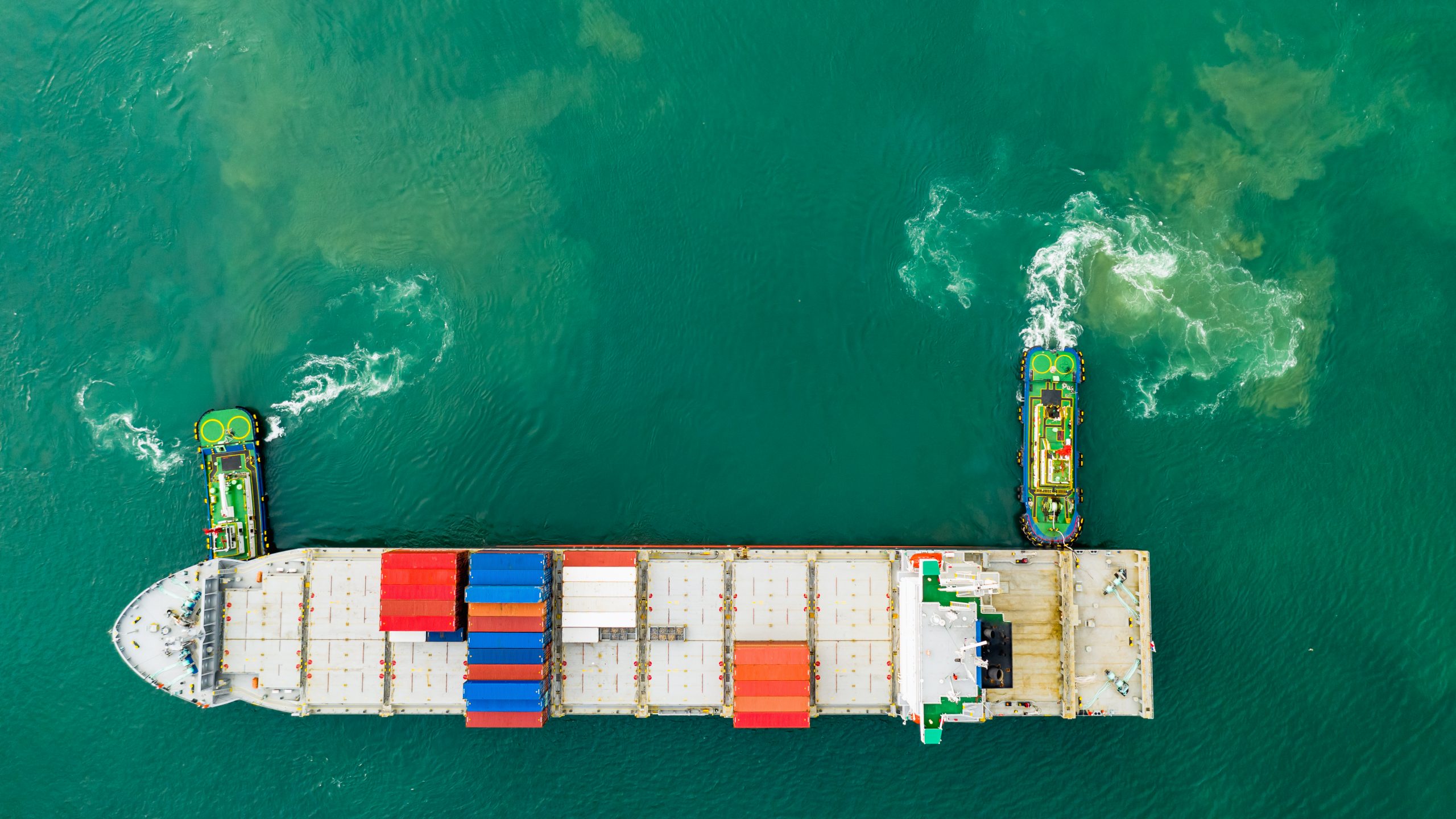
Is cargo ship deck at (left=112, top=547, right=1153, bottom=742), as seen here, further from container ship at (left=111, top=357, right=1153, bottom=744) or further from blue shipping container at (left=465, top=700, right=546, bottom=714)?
blue shipping container at (left=465, top=700, right=546, bottom=714)

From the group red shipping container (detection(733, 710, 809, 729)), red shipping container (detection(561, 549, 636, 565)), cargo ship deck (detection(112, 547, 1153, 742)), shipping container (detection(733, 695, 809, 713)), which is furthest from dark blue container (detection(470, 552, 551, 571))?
red shipping container (detection(733, 710, 809, 729))

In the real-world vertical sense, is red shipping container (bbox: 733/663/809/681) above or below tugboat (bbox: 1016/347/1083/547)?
below

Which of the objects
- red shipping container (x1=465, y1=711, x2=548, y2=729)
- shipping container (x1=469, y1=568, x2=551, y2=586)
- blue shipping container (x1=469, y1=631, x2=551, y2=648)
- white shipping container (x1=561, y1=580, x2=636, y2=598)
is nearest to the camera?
blue shipping container (x1=469, y1=631, x2=551, y2=648)

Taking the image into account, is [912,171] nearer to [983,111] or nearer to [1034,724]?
[983,111]

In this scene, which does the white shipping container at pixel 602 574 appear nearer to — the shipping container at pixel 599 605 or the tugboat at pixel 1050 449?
the shipping container at pixel 599 605

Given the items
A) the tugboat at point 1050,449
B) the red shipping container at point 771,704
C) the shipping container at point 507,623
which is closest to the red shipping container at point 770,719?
the red shipping container at point 771,704

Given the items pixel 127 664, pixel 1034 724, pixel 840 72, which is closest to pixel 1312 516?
pixel 1034 724
